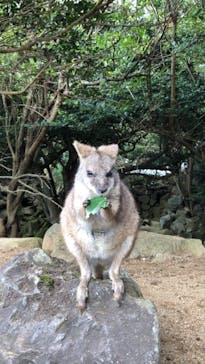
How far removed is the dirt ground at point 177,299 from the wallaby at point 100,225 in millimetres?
904

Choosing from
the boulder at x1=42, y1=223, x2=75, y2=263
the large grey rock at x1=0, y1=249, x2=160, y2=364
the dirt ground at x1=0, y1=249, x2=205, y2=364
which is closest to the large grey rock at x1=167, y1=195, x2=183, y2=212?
the dirt ground at x1=0, y1=249, x2=205, y2=364

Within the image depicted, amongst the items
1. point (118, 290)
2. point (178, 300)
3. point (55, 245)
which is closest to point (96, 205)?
point (118, 290)

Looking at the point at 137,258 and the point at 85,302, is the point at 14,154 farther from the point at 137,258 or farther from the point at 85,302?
the point at 85,302

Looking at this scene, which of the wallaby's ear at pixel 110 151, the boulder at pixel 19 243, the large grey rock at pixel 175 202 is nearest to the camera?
the wallaby's ear at pixel 110 151

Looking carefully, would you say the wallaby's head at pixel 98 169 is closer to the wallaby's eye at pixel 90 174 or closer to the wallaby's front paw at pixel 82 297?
the wallaby's eye at pixel 90 174

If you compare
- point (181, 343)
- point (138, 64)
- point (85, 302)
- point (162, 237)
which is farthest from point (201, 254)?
point (85, 302)

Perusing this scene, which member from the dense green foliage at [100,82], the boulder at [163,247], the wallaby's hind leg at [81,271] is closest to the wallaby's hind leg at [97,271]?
the wallaby's hind leg at [81,271]

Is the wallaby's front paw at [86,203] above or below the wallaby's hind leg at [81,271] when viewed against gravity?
above

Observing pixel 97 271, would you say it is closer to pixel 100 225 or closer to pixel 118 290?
pixel 118 290

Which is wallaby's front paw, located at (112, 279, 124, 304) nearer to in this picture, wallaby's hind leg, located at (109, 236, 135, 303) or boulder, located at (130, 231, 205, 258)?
wallaby's hind leg, located at (109, 236, 135, 303)

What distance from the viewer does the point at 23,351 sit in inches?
118

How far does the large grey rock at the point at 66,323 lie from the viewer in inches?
117

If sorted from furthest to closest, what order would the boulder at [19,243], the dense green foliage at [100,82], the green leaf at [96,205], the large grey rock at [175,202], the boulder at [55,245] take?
1. the large grey rock at [175,202]
2. the boulder at [19,243]
3. the boulder at [55,245]
4. the dense green foliage at [100,82]
5. the green leaf at [96,205]

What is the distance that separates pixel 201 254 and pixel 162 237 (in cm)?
66
